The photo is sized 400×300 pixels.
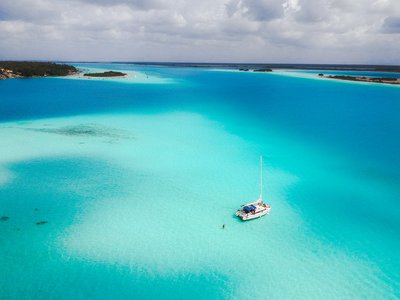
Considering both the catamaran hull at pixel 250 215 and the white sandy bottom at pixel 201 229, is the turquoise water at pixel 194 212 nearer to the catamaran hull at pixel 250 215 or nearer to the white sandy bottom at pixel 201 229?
the white sandy bottom at pixel 201 229

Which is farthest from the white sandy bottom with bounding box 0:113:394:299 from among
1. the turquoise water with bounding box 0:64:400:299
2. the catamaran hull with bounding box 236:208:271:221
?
A: the catamaran hull with bounding box 236:208:271:221

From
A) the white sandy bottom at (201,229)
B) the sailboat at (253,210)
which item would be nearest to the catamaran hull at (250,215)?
the sailboat at (253,210)

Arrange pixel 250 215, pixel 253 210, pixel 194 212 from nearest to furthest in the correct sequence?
pixel 250 215, pixel 253 210, pixel 194 212

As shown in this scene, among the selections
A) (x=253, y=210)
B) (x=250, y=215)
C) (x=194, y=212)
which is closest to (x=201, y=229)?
(x=194, y=212)

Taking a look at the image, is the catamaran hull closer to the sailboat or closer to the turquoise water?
the sailboat

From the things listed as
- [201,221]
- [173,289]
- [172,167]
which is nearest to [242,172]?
[172,167]

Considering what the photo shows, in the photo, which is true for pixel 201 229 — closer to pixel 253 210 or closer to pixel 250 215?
pixel 250 215

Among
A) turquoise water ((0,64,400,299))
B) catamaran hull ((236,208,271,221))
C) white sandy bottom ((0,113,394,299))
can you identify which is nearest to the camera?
turquoise water ((0,64,400,299))

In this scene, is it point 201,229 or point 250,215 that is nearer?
point 201,229
